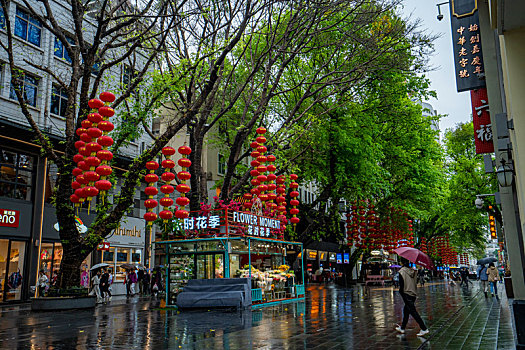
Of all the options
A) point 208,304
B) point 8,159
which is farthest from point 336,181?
point 8,159

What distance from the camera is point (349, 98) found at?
83.1 ft

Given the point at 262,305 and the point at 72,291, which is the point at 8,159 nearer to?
the point at 72,291

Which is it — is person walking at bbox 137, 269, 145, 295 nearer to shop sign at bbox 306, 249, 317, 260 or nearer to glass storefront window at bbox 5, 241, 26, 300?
glass storefront window at bbox 5, 241, 26, 300

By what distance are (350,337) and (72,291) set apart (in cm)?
1206

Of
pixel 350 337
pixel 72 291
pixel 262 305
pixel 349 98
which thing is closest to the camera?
pixel 350 337

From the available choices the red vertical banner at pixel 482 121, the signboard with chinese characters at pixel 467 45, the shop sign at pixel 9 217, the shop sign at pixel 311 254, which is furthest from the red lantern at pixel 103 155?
the shop sign at pixel 311 254

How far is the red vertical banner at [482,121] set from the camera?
13484mm

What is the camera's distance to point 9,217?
21812 mm

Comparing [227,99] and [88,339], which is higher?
[227,99]

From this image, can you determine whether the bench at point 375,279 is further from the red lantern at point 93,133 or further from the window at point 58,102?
the red lantern at point 93,133

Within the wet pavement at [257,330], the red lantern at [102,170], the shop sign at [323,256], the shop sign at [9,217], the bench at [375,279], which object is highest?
the red lantern at [102,170]

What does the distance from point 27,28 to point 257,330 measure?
20811 mm

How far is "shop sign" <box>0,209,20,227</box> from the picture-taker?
21.5 m

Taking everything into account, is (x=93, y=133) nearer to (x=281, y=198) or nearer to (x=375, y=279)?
(x=281, y=198)
